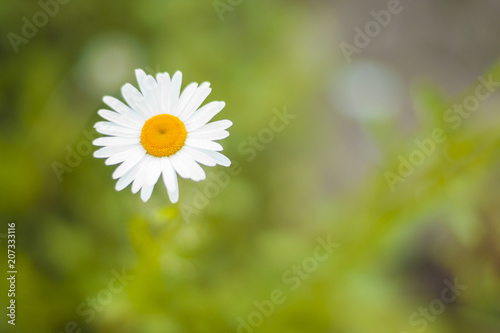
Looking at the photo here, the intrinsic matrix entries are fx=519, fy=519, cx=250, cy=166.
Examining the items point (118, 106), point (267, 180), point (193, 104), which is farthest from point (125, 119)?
point (267, 180)

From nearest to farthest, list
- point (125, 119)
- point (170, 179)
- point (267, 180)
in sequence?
point (170, 179) < point (125, 119) < point (267, 180)

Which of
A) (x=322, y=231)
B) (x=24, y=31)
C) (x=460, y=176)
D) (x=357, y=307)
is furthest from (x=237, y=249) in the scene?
(x=24, y=31)

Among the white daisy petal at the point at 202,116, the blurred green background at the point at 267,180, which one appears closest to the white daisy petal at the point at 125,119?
the white daisy petal at the point at 202,116

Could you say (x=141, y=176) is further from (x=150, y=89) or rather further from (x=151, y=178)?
(x=150, y=89)

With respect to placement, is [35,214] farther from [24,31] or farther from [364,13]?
[364,13]

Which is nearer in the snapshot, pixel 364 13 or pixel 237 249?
pixel 237 249

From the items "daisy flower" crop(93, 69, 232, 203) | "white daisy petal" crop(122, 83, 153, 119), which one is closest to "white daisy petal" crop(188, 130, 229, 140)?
"daisy flower" crop(93, 69, 232, 203)

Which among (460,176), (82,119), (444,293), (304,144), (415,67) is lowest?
(444,293)
